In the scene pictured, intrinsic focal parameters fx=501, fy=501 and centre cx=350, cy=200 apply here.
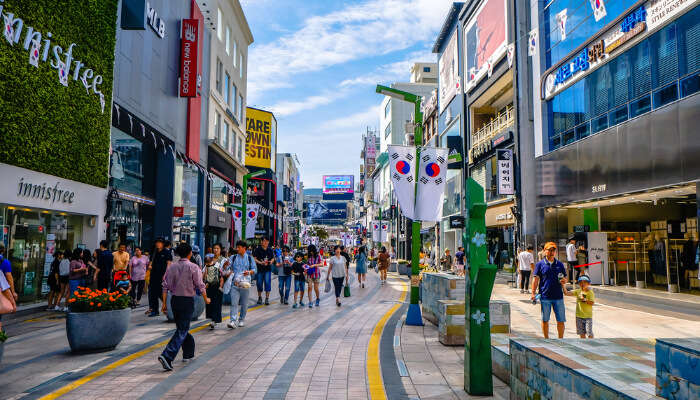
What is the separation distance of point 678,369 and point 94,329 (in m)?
7.92

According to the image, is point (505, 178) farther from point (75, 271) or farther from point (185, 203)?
point (75, 271)

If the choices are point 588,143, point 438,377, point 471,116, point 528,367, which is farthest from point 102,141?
point 471,116

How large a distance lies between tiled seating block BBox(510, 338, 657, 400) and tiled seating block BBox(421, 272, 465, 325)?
16.5 ft

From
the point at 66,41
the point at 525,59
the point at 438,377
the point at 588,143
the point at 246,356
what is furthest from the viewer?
the point at 525,59

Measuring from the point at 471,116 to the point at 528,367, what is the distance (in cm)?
3321

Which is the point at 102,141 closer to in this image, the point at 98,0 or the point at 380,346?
the point at 98,0

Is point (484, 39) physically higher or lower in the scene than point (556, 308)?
higher

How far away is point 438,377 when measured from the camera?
6.62m

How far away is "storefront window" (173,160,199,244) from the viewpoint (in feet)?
86.1

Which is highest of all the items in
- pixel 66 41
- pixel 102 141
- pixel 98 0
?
pixel 98 0

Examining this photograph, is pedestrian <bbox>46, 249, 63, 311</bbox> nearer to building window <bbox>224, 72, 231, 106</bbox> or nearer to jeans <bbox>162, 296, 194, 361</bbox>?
jeans <bbox>162, 296, 194, 361</bbox>

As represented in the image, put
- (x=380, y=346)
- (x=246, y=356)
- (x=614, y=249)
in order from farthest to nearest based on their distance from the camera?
(x=614, y=249) → (x=380, y=346) → (x=246, y=356)

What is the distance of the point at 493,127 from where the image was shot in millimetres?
32594

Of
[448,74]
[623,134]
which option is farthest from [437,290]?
[448,74]
